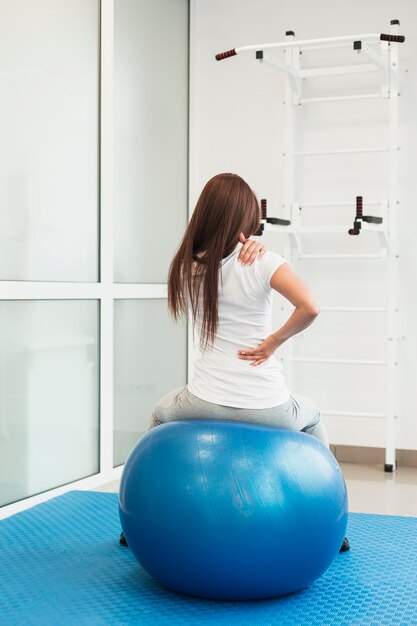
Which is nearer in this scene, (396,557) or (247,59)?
(396,557)

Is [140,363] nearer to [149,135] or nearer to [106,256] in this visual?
[106,256]

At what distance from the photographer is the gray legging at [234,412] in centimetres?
245

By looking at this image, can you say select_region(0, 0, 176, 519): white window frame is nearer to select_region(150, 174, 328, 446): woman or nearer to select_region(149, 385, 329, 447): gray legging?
select_region(149, 385, 329, 447): gray legging

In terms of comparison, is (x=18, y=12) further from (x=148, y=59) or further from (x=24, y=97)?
(x=148, y=59)

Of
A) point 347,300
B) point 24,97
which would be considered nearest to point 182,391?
point 24,97

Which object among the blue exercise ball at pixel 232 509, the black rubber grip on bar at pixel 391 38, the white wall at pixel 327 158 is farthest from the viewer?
the white wall at pixel 327 158

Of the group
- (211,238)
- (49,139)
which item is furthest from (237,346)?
(49,139)

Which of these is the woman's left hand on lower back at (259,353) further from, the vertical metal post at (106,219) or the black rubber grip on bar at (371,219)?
the black rubber grip on bar at (371,219)

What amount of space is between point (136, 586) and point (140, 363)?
206 cm

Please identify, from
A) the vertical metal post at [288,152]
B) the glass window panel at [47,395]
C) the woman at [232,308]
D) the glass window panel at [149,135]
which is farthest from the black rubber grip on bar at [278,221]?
the woman at [232,308]

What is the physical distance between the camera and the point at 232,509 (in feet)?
7.27

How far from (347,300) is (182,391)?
226 cm

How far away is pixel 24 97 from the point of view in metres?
3.42

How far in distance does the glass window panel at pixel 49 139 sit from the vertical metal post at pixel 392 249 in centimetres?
150
